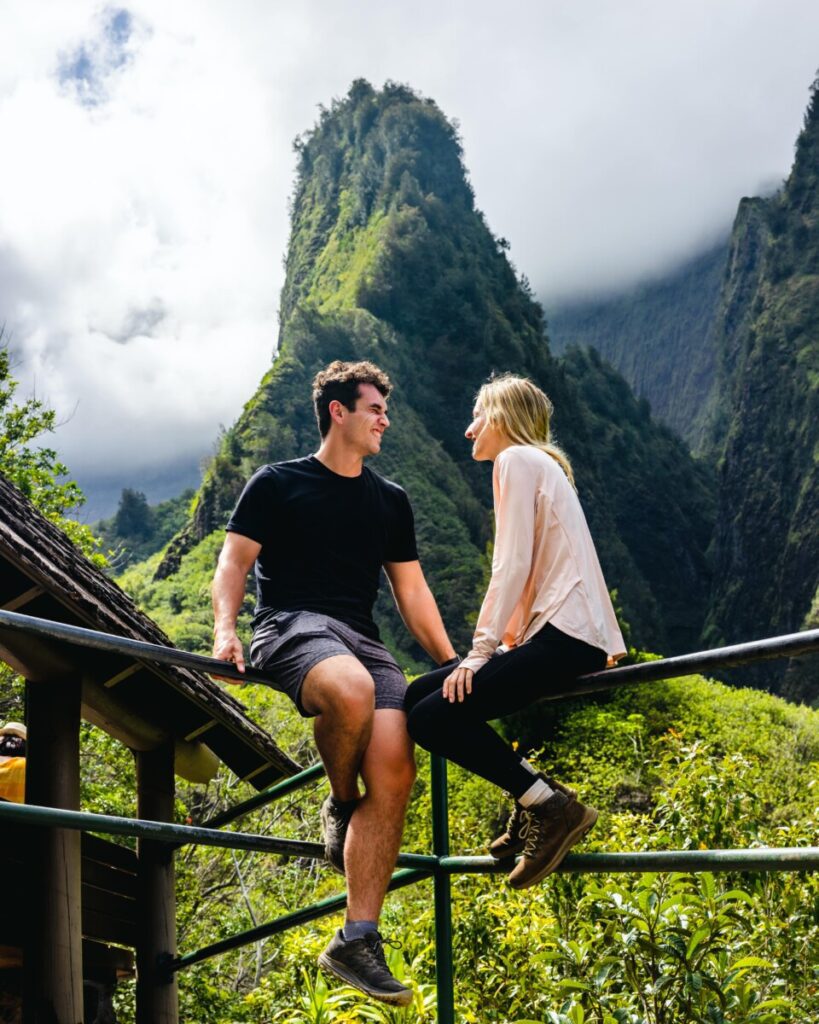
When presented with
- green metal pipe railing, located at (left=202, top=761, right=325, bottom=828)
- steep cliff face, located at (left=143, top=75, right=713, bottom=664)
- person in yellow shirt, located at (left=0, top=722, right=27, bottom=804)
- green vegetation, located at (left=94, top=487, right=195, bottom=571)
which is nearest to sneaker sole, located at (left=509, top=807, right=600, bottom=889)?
green metal pipe railing, located at (left=202, top=761, right=325, bottom=828)

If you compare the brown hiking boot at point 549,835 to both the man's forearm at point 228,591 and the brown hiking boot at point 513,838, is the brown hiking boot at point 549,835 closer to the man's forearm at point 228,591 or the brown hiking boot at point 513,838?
the brown hiking boot at point 513,838

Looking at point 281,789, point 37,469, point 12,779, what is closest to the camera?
point 281,789

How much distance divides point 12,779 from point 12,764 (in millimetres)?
83

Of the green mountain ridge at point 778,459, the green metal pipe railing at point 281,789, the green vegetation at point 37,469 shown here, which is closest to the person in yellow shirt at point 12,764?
the green metal pipe railing at point 281,789

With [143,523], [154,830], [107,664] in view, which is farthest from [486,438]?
[143,523]

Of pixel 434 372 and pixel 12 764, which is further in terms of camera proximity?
pixel 434 372

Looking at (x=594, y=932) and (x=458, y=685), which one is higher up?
(x=458, y=685)

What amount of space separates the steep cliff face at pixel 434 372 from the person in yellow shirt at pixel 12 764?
4870 cm

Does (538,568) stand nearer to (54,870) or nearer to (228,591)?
(228,591)

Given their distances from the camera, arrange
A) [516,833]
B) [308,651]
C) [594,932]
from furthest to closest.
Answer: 1. [594,932]
2. [308,651]
3. [516,833]

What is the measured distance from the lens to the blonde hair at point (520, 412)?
3.10 m

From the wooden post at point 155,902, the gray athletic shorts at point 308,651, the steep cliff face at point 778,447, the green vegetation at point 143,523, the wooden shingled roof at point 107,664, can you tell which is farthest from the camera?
the green vegetation at point 143,523

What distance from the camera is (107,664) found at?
15.2 feet

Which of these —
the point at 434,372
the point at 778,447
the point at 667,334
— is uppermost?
the point at 667,334
